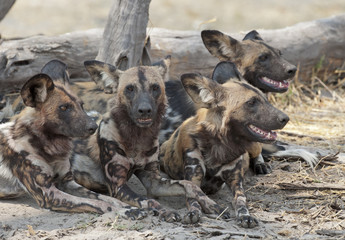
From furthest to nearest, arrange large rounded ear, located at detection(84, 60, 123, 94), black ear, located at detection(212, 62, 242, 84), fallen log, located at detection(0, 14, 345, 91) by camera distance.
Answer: fallen log, located at detection(0, 14, 345, 91)
black ear, located at detection(212, 62, 242, 84)
large rounded ear, located at detection(84, 60, 123, 94)

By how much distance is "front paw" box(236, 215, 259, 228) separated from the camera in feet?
11.4

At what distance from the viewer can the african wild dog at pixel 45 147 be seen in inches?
141

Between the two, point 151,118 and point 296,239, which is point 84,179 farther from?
point 296,239

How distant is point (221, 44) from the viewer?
520 cm

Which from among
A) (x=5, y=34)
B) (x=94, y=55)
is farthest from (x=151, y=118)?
(x=5, y=34)

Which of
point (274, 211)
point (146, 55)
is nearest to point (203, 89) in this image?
point (274, 211)

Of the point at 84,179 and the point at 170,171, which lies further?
the point at 170,171

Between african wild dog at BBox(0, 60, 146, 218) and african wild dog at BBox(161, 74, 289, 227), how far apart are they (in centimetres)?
64

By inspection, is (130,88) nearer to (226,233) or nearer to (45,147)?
(45,147)

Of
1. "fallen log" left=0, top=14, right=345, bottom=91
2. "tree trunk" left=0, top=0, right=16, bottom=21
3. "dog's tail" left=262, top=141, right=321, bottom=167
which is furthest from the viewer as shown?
"fallen log" left=0, top=14, right=345, bottom=91

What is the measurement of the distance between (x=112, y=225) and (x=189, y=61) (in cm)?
315

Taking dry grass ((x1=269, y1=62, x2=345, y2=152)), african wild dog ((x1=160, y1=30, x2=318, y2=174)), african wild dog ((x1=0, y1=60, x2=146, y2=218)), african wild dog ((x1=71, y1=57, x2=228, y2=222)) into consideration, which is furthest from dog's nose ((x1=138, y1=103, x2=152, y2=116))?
dry grass ((x1=269, y1=62, x2=345, y2=152))

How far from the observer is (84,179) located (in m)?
4.11

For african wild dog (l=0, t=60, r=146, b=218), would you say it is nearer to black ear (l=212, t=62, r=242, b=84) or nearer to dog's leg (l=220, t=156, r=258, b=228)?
dog's leg (l=220, t=156, r=258, b=228)
